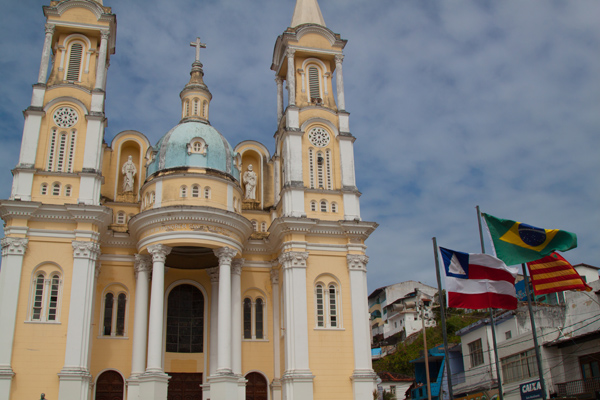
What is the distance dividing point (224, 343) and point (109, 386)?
5.66 m

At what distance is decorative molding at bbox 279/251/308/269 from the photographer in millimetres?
27881

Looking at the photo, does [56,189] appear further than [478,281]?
Yes

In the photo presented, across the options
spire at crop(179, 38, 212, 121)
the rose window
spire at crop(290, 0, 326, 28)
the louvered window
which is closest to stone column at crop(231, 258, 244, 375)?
spire at crop(179, 38, 212, 121)

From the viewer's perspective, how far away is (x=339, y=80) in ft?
108

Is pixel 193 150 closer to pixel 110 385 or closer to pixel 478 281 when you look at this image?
pixel 110 385

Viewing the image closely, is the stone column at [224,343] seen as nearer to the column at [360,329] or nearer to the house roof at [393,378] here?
the column at [360,329]

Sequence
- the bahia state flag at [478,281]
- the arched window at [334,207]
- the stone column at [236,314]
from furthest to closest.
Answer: the arched window at [334,207], the stone column at [236,314], the bahia state flag at [478,281]

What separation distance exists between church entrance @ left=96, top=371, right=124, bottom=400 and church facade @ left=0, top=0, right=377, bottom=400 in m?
0.05

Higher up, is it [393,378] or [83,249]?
[83,249]

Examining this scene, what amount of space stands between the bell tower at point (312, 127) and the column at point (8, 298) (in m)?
11.4

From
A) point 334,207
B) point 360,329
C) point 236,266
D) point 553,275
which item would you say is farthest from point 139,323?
point 553,275

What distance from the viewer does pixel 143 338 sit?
87.9 feet

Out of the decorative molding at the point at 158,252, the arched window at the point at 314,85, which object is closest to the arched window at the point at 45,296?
the decorative molding at the point at 158,252

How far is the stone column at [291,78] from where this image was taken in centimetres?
3153
